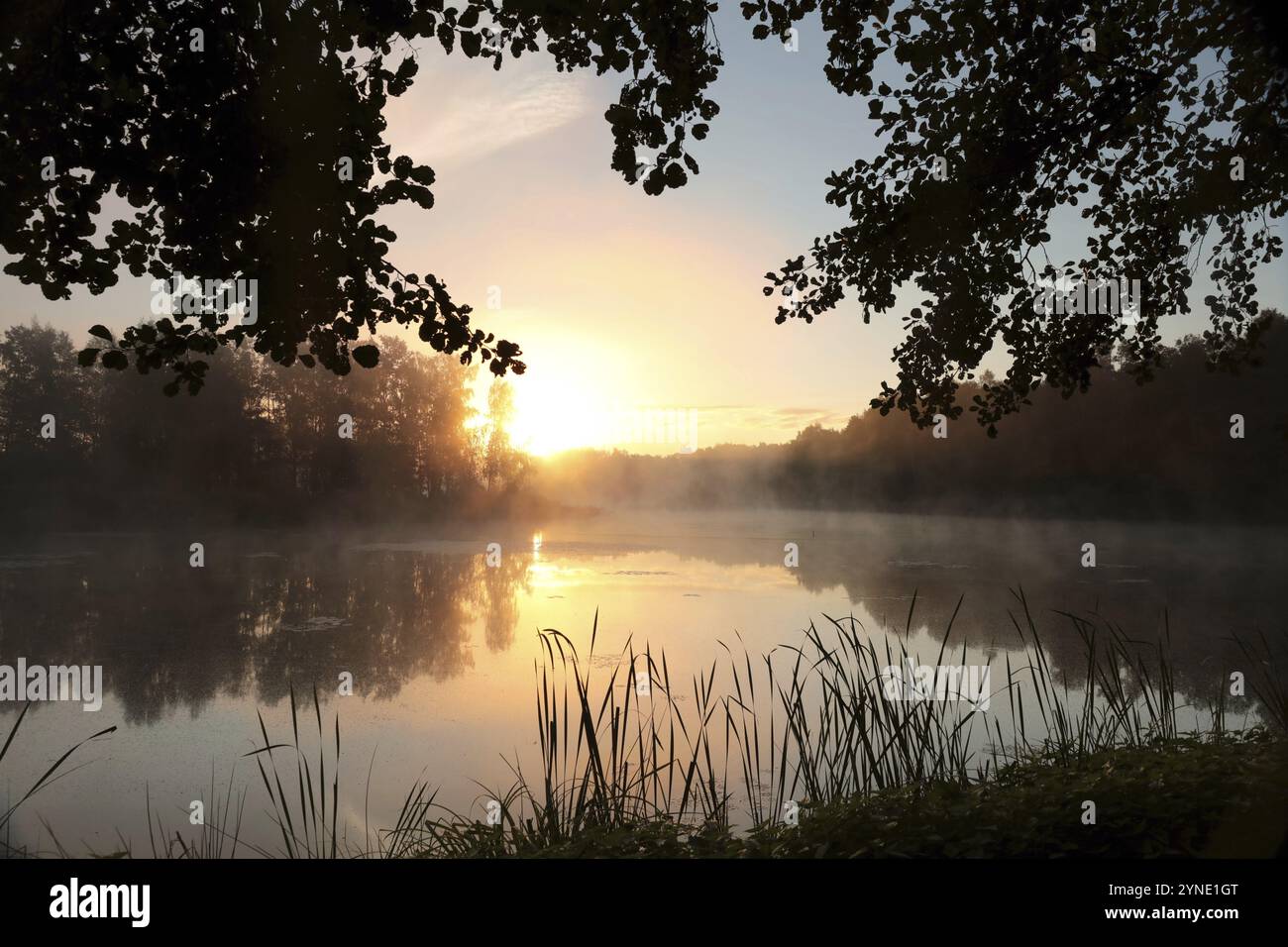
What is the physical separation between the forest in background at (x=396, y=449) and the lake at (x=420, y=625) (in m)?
4.44

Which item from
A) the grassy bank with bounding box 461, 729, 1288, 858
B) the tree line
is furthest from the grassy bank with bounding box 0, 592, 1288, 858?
the tree line

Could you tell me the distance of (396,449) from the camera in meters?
29.8

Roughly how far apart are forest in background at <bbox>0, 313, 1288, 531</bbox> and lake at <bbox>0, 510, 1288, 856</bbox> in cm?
444

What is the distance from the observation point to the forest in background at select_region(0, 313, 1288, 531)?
25.0 meters

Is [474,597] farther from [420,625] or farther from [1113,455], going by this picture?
[1113,455]

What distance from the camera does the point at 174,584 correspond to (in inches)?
514

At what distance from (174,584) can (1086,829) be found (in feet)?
45.6

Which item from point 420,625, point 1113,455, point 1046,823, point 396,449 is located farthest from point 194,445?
point 1113,455

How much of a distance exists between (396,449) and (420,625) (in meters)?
20.8

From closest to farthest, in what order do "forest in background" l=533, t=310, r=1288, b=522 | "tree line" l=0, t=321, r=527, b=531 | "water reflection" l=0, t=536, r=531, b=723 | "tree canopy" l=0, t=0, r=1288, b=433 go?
"tree canopy" l=0, t=0, r=1288, b=433, "water reflection" l=0, t=536, r=531, b=723, "tree line" l=0, t=321, r=527, b=531, "forest in background" l=533, t=310, r=1288, b=522

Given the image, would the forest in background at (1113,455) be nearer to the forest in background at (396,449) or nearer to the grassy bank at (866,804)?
the forest in background at (396,449)

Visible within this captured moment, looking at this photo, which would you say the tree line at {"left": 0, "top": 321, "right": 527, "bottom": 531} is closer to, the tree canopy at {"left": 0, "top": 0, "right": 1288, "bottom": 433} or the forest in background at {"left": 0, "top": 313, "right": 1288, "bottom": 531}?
the forest in background at {"left": 0, "top": 313, "right": 1288, "bottom": 531}

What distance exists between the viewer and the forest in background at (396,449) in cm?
2497
